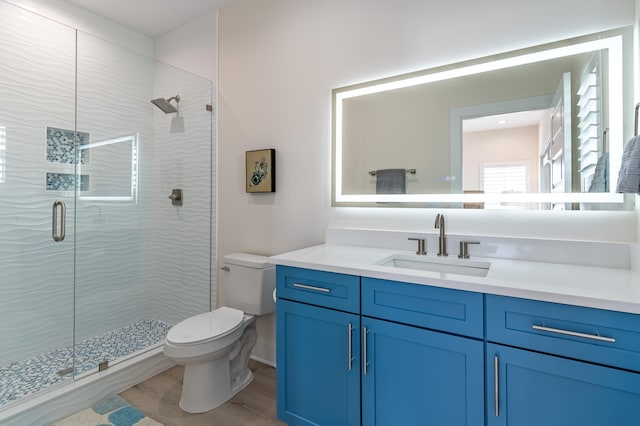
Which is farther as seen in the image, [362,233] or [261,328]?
[261,328]

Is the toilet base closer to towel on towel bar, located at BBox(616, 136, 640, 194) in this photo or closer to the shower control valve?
the shower control valve

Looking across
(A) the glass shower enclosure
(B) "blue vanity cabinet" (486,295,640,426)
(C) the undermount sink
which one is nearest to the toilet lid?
(A) the glass shower enclosure

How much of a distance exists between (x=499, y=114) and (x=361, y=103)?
0.79 meters

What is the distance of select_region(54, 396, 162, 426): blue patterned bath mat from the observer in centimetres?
171

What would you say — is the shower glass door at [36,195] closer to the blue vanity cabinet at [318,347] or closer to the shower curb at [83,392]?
the shower curb at [83,392]

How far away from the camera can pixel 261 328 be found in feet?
7.95

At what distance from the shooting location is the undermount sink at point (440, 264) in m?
1.53

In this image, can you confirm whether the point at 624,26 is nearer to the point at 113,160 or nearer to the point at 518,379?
the point at 518,379

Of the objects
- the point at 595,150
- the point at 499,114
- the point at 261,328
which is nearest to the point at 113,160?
the point at 261,328

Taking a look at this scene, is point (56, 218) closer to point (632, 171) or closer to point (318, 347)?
point (318, 347)

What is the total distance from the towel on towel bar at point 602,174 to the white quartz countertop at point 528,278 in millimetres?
356

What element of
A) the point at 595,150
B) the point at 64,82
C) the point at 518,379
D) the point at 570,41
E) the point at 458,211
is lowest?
the point at 518,379

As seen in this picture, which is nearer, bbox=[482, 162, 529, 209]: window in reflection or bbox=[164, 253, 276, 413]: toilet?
bbox=[482, 162, 529, 209]: window in reflection

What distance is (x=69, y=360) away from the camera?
2176 mm
